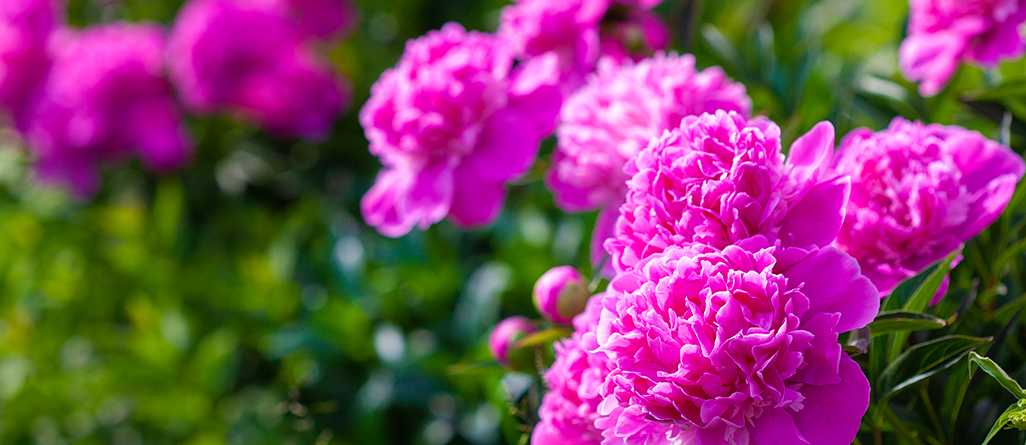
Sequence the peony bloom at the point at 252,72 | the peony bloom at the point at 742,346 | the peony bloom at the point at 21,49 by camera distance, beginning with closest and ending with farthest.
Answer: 1. the peony bloom at the point at 742,346
2. the peony bloom at the point at 252,72
3. the peony bloom at the point at 21,49

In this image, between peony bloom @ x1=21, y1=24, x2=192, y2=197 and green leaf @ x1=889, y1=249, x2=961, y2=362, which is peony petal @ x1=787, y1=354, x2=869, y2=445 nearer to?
green leaf @ x1=889, y1=249, x2=961, y2=362

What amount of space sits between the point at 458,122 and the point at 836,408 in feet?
1.64

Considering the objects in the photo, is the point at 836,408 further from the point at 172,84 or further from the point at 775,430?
the point at 172,84

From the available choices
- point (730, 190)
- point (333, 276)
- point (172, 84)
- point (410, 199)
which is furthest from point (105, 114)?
point (730, 190)

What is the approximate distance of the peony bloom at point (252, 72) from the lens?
5.40 feet

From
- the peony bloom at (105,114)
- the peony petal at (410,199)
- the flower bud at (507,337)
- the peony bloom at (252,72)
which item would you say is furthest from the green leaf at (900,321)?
the peony bloom at (105,114)

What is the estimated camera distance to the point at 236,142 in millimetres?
1882

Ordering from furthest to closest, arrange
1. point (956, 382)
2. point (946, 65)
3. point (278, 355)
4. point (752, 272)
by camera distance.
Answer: point (278, 355) < point (946, 65) < point (956, 382) < point (752, 272)

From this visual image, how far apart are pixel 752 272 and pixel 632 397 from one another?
109mm

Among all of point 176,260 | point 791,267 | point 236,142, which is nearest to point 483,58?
point 791,267

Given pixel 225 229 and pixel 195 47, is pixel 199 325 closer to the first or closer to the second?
pixel 225 229

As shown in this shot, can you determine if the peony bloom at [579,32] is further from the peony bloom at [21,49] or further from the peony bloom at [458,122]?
the peony bloom at [21,49]

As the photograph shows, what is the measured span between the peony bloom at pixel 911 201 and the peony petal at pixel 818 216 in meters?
0.05

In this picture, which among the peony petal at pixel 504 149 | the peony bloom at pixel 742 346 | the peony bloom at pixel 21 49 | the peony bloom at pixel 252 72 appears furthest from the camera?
the peony bloom at pixel 21 49
